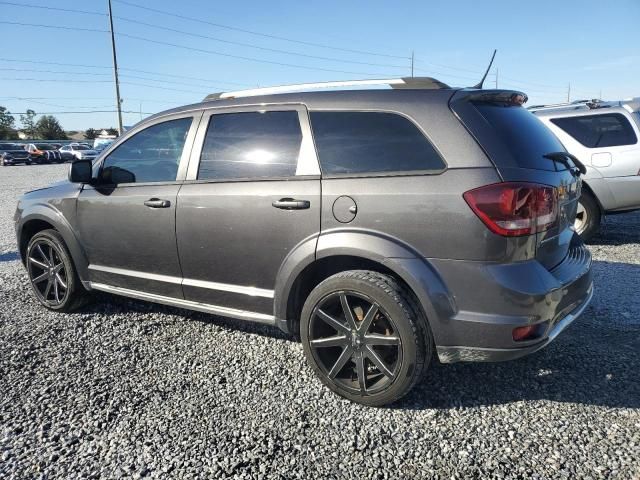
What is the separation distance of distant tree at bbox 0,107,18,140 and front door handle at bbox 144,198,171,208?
85.9 m

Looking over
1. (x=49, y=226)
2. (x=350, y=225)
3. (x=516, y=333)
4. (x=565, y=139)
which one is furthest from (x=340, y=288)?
(x=565, y=139)

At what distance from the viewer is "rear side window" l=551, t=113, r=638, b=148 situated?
21.4 feet

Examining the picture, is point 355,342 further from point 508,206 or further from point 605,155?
point 605,155

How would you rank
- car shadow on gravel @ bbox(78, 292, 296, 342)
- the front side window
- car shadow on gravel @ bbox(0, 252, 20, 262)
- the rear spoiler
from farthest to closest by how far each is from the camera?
1. car shadow on gravel @ bbox(0, 252, 20, 262)
2. car shadow on gravel @ bbox(78, 292, 296, 342)
3. the front side window
4. the rear spoiler

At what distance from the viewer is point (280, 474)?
2215mm

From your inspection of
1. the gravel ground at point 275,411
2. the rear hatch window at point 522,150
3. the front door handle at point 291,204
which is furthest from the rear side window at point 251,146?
the gravel ground at point 275,411

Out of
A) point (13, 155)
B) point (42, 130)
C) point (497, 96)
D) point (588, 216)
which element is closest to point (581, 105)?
point (588, 216)

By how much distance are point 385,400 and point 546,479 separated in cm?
87

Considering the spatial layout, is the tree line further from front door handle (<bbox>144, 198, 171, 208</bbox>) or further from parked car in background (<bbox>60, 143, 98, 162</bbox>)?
front door handle (<bbox>144, 198, 171, 208</bbox>)

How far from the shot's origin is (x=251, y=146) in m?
3.15

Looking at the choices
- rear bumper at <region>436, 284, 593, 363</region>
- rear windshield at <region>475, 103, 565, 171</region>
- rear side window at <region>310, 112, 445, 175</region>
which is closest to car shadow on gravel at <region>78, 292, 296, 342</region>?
rear bumper at <region>436, 284, 593, 363</region>

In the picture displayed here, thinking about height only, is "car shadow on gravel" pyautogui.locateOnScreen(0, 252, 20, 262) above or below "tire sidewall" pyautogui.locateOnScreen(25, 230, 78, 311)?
below

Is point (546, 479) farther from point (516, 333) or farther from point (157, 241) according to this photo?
point (157, 241)

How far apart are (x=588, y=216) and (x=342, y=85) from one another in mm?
4950
